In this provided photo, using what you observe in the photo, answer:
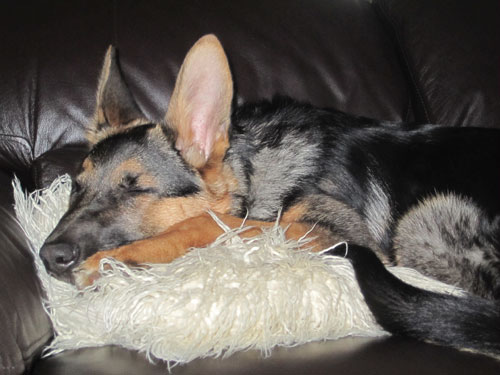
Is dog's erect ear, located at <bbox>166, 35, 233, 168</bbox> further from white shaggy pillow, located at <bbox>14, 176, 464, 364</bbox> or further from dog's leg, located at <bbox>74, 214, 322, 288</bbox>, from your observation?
white shaggy pillow, located at <bbox>14, 176, 464, 364</bbox>

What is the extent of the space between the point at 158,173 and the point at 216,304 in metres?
0.64

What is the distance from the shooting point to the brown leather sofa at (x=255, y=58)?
241 centimetres

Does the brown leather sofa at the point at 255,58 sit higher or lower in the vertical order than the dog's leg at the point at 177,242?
higher

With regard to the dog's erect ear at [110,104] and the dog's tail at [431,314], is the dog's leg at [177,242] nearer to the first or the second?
the dog's tail at [431,314]

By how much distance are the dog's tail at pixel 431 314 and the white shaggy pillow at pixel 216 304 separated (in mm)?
103

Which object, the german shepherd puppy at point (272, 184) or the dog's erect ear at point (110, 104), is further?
the dog's erect ear at point (110, 104)

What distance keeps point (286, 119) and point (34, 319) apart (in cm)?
129

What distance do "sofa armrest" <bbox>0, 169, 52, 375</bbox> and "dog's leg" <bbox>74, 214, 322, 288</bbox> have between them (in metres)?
0.15

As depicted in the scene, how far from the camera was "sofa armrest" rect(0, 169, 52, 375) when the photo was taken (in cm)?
130

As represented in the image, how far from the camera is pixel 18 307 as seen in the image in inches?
55.4

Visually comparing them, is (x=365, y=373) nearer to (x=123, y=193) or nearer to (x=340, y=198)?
(x=340, y=198)

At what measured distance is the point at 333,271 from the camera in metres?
1.55

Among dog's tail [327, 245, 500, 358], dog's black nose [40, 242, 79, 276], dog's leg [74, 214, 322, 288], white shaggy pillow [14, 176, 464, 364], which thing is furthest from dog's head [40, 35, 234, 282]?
dog's tail [327, 245, 500, 358]

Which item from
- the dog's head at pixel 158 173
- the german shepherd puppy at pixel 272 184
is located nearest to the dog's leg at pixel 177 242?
the german shepherd puppy at pixel 272 184
